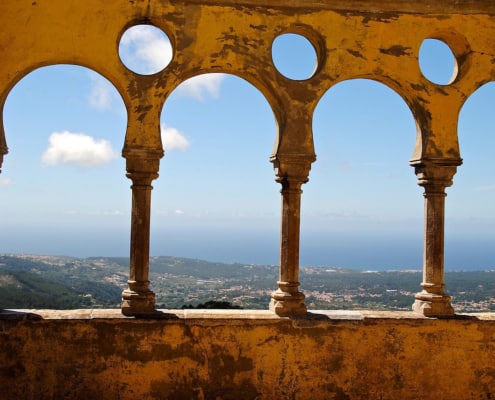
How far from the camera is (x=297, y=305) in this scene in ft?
22.8

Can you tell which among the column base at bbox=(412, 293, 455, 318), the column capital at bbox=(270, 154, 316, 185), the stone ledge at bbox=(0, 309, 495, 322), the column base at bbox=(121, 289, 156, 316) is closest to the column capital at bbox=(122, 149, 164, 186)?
the column base at bbox=(121, 289, 156, 316)

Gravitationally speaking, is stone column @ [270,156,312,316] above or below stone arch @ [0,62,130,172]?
below

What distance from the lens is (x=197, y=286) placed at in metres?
36.9

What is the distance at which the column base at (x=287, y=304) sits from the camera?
6906mm

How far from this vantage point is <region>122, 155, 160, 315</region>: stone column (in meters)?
6.70

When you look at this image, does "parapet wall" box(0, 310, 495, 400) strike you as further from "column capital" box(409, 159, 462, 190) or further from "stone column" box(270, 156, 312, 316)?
"column capital" box(409, 159, 462, 190)

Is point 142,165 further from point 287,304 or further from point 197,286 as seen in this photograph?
point 197,286

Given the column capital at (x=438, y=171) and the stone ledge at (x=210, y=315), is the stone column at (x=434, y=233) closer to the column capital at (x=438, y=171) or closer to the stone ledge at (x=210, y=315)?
the column capital at (x=438, y=171)

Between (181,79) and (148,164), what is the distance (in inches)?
40.9

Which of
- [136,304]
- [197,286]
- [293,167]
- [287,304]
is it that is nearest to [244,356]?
[287,304]

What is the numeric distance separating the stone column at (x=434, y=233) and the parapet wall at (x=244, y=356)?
0.25 meters

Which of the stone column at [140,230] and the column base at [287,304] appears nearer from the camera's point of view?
the stone column at [140,230]

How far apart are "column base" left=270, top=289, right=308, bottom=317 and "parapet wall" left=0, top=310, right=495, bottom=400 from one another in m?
0.13

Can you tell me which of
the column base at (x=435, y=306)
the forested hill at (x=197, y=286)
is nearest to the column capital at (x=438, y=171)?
the column base at (x=435, y=306)
